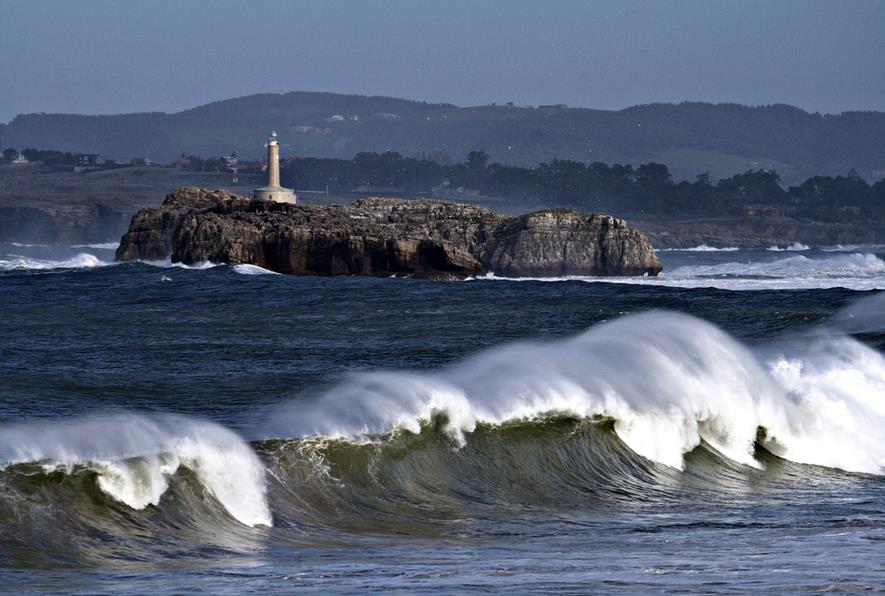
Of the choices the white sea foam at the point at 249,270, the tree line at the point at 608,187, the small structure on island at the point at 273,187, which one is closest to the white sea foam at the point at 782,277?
the white sea foam at the point at 249,270

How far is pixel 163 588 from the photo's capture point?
9.23 meters

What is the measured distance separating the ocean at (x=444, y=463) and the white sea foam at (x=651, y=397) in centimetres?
3

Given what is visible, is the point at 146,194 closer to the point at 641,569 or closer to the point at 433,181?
the point at 433,181

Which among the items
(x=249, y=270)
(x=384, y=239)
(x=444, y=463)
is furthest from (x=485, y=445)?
(x=384, y=239)

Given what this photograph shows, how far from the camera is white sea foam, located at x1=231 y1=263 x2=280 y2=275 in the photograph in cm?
4744

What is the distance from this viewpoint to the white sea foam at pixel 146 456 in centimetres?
1153

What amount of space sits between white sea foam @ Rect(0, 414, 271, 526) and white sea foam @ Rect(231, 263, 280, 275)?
34.3 metres

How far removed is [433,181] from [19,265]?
5173 inches

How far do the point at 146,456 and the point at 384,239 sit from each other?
41.1 m

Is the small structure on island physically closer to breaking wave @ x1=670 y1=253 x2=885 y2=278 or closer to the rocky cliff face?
the rocky cliff face

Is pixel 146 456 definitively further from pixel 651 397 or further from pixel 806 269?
pixel 806 269

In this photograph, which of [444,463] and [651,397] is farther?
[651,397]

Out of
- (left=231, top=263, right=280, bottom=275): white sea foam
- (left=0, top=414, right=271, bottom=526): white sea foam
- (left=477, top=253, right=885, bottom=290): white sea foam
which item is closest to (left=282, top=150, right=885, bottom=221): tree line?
(left=477, top=253, right=885, bottom=290): white sea foam

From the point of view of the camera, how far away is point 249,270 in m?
49.2
